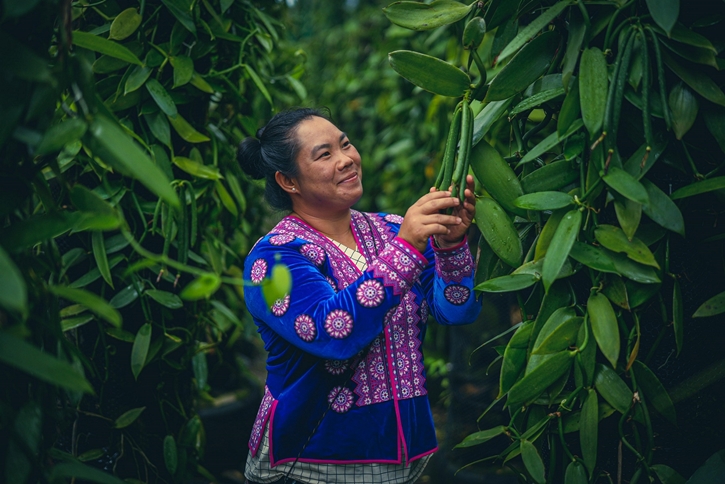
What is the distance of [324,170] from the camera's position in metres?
1.16

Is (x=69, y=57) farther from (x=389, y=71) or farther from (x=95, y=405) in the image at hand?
(x=389, y=71)

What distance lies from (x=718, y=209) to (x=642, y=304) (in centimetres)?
15

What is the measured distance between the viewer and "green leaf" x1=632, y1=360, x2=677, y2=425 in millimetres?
752

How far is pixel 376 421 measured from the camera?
3.47 ft

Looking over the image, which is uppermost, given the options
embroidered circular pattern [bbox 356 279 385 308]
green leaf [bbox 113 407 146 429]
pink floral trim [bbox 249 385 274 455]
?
embroidered circular pattern [bbox 356 279 385 308]

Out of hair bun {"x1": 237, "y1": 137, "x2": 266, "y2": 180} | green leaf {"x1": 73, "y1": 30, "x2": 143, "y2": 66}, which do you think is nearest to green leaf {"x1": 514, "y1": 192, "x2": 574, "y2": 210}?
green leaf {"x1": 73, "y1": 30, "x2": 143, "y2": 66}

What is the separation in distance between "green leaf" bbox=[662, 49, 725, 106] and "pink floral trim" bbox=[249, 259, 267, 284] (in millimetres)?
669

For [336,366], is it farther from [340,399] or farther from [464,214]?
[464,214]

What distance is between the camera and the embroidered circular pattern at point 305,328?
0.98 m

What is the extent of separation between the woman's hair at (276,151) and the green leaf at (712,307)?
29.0 inches

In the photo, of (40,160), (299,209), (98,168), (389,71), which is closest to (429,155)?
(389,71)

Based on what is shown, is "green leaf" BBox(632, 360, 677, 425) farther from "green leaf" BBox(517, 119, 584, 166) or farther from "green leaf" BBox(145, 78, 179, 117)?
"green leaf" BBox(145, 78, 179, 117)

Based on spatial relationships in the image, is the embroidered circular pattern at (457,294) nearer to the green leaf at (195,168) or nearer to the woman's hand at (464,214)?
the woman's hand at (464,214)

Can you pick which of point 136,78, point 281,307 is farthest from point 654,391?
point 136,78
